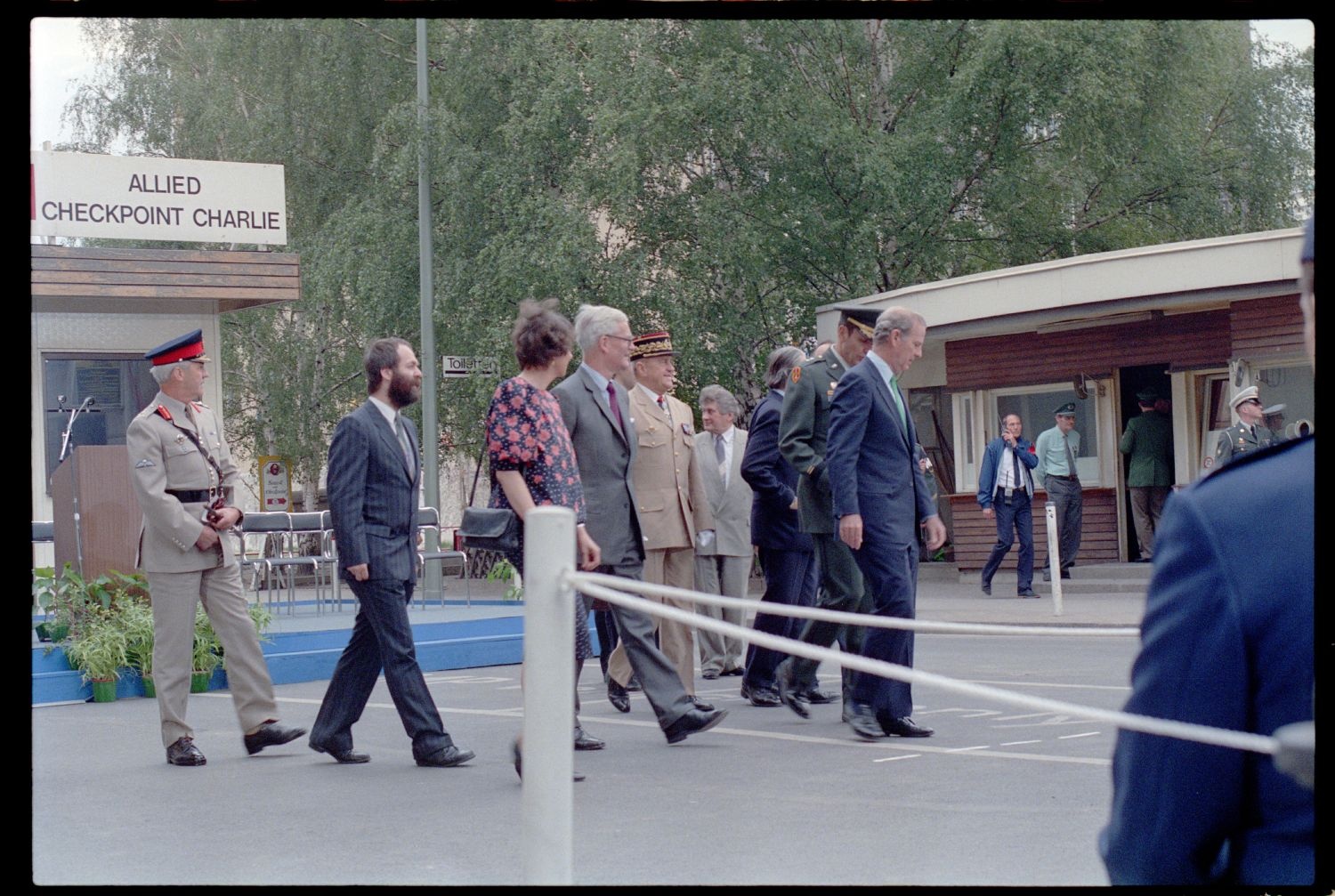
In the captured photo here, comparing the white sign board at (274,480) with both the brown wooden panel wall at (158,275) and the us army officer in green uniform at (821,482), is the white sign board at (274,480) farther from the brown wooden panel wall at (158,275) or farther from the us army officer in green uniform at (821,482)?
the us army officer in green uniform at (821,482)

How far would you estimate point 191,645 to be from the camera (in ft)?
24.4

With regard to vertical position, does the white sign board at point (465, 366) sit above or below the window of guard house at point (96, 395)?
above

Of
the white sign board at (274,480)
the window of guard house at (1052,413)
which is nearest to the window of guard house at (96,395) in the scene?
the white sign board at (274,480)

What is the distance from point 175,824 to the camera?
5855 millimetres

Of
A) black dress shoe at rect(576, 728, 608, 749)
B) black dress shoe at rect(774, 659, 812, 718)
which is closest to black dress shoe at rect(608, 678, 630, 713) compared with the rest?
black dress shoe at rect(774, 659, 812, 718)

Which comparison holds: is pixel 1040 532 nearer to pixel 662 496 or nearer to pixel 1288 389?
pixel 1288 389

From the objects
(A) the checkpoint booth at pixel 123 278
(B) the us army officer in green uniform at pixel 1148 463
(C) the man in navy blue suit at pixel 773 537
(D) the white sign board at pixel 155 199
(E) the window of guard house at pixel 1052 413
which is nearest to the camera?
(C) the man in navy blue suit at pixel 773 537

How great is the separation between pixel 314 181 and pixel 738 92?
11.4 metres

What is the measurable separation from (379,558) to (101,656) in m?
3.90

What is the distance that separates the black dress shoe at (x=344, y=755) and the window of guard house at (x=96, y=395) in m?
11.0

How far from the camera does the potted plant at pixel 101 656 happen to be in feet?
33.4

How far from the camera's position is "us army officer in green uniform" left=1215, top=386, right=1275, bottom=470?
1442 cm

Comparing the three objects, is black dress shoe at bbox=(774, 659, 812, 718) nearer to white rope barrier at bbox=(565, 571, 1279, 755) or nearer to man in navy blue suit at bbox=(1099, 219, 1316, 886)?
white rope barrier at bbox=(565, 571, 1279, 755)

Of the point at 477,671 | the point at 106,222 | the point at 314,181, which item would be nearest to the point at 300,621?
the point at 477,671
